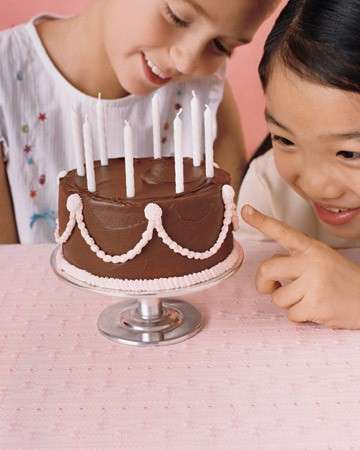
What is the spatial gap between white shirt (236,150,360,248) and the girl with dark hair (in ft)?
0.81

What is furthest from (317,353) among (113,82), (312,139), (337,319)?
(113,82)

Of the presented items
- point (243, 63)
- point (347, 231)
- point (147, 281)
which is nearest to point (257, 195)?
point (347, 231)

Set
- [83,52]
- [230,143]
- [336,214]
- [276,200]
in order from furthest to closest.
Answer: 1. [230,143]
2. [83,52]
3. [276,200]
4. [336,214]

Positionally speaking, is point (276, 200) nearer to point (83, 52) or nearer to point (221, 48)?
point (221, 48)

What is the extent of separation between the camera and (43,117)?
153 centimetres

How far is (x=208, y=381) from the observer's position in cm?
75

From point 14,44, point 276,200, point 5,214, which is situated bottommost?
point 5,214

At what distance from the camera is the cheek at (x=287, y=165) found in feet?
3.31

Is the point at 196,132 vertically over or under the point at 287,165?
over

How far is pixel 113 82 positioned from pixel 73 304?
2.40 feet

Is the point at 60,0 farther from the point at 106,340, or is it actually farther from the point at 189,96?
the point at 106,340

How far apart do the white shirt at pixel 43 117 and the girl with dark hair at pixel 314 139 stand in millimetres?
588

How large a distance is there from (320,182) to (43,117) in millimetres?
764

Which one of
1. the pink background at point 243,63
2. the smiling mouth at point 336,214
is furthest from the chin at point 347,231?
the pink background at point 243,63
